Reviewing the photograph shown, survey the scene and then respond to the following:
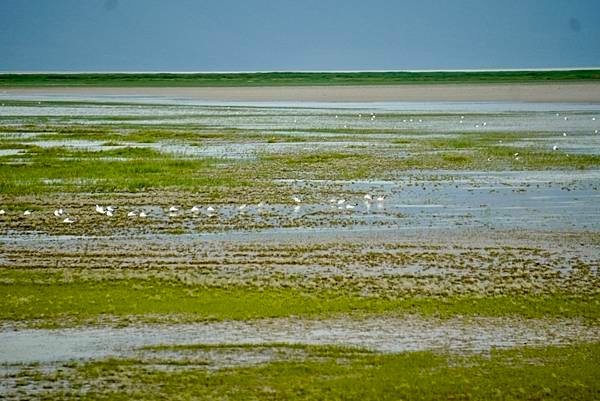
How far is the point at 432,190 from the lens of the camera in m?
24.4

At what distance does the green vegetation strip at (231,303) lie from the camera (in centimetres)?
1223

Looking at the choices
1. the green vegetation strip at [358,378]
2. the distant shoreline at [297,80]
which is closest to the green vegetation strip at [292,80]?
the distant shoreline at [297,80]

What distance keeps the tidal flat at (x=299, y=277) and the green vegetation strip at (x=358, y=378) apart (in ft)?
0.10

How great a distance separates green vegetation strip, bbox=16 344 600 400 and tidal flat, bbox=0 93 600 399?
3 cm

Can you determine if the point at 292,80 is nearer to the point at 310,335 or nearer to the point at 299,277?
the point at 299,277

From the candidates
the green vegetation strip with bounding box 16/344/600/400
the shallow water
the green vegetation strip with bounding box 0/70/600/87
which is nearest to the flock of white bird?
the shallow water

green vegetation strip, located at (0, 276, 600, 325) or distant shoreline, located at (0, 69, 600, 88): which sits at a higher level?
distant shoreline, located at (0, 69, 600, 88)

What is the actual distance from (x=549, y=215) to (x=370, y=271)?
6.99 metres

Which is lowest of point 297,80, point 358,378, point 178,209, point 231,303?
point 358,378

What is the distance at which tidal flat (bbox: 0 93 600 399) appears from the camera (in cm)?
993

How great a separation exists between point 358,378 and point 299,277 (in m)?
4.64

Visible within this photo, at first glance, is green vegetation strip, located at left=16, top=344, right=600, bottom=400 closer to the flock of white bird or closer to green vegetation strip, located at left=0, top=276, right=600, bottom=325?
green vegetation strip, located at left=0, top=276, right=600, bottom=325

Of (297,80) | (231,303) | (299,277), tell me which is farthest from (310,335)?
(297,80)

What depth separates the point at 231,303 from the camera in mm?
12789
